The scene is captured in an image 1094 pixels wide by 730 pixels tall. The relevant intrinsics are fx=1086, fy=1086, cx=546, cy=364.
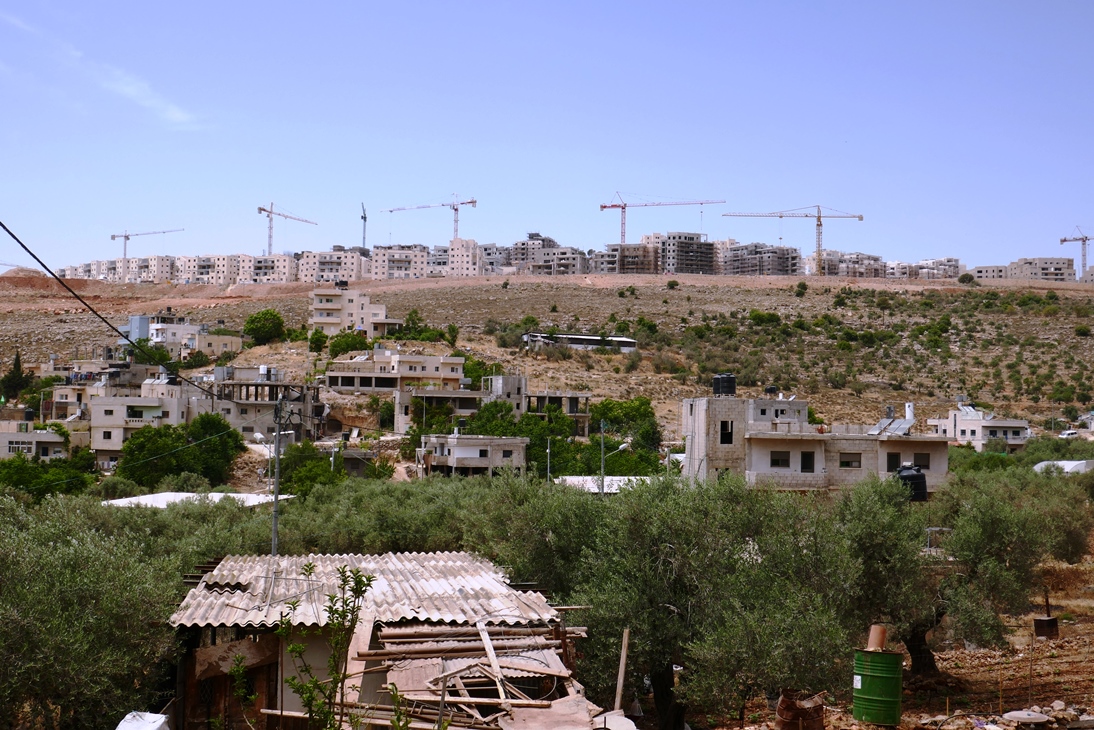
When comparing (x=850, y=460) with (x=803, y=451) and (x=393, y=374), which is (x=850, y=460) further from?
(x=393, y=374)

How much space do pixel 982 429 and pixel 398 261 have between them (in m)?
123

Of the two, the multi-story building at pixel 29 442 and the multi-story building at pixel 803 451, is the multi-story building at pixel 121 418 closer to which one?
the multi-story building at pixel 29 442

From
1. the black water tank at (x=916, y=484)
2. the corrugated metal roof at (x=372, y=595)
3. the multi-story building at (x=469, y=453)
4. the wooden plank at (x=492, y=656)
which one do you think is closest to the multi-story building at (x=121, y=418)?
the multi-story building at (x=469, y=453)

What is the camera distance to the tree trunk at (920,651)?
20031 millimetres

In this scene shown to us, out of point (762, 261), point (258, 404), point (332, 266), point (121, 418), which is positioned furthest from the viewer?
point (762, 261)

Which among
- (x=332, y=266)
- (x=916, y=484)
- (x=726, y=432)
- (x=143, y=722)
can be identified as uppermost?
(x=332, y=266)

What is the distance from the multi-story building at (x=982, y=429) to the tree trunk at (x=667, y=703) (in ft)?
147

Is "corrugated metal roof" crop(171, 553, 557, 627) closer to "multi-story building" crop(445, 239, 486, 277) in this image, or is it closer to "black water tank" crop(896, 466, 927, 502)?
"black water tank" crop(896, 466, 927, 502)

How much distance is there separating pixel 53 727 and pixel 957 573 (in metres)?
17.6

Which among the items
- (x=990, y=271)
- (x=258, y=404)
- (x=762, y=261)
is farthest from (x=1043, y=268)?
(x=258, y=404)

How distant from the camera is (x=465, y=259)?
173 m

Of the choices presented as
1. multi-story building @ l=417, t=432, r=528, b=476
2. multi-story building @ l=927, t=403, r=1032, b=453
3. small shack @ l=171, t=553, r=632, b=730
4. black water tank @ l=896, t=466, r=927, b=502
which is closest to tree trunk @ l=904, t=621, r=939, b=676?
black water tank @ l=896, t=466, r=927, b=502

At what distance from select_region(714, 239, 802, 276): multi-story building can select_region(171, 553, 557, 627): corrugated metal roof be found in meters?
167

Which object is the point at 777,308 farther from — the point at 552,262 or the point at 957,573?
the point at 957,573
